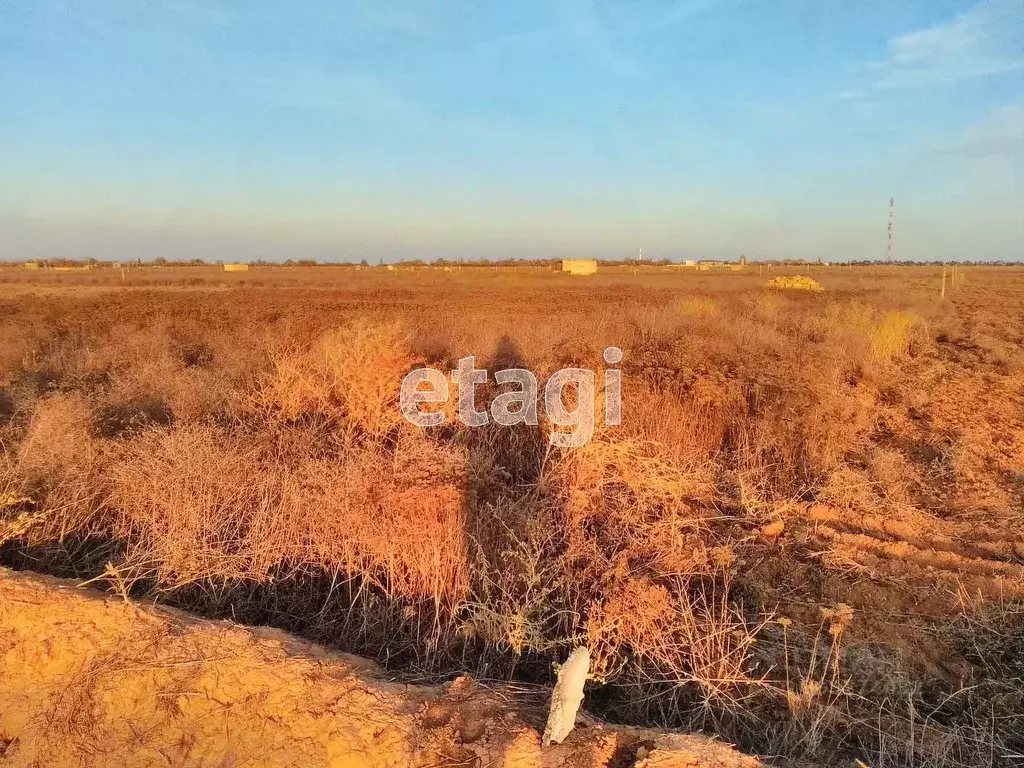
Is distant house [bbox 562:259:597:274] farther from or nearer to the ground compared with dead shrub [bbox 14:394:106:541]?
farther from the ground

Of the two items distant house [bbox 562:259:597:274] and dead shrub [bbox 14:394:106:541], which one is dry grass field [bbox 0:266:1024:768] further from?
distant house [bbox 562:259:597:274]

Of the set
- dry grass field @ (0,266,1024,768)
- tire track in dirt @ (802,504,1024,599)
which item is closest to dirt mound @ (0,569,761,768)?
dry grass field @ (0,266,1024,768)

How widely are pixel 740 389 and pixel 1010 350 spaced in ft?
23.4

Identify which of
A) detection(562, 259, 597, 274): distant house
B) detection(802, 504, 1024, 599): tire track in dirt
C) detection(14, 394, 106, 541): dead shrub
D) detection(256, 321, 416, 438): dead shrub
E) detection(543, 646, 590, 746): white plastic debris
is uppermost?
detection(562, 259, 597, 274): distant house

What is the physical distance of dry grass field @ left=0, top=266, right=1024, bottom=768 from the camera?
3951mm

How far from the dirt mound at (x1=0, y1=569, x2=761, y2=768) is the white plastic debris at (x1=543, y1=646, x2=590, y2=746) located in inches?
2.4

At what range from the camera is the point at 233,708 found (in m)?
3.37

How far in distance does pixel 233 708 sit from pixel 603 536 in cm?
281

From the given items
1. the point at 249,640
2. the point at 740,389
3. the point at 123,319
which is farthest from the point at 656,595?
the point at 123,319

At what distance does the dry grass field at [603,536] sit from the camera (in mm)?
3951

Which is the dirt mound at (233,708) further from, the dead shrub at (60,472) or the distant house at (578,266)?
the distant house at (578,266)

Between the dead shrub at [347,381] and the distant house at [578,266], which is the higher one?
the distant house at [578,266]

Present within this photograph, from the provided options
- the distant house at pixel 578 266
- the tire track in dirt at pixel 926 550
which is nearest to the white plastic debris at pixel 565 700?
the tire track in dirt at pixel 926 550

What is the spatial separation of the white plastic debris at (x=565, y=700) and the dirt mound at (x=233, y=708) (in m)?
0.06
